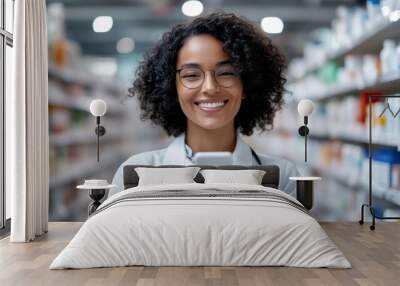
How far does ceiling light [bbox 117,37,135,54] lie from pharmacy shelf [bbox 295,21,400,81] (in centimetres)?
165

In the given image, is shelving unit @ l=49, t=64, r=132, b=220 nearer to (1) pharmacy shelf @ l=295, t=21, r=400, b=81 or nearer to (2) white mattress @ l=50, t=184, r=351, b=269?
(1) pharmacy shelf @ l=295, t=21, r=400, b=81

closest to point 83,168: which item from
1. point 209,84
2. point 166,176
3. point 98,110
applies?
point 98,110

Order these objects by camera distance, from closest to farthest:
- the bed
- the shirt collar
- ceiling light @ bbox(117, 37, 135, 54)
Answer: the bed
the shirt collar
ceiling light @ bbox(117, 37, 135, 54)

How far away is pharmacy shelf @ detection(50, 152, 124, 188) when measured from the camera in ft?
20.8

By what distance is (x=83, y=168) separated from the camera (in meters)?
6.44

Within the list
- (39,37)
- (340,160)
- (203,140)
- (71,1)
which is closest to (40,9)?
(39,37)

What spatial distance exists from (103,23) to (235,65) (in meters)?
1.47

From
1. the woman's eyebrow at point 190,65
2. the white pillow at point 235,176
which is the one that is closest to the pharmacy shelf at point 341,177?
the white pillow at point 235,176

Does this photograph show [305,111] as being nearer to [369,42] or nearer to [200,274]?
[369,42]

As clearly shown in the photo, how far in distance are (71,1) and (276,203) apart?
3.30m

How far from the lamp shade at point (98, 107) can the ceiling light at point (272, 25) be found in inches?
66.9

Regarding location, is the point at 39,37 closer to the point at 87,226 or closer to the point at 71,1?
the point at 71,1

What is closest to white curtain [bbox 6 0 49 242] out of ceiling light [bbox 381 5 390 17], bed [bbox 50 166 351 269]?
bed [bbox 50 166 351 269]

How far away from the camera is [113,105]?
636 centimetres
